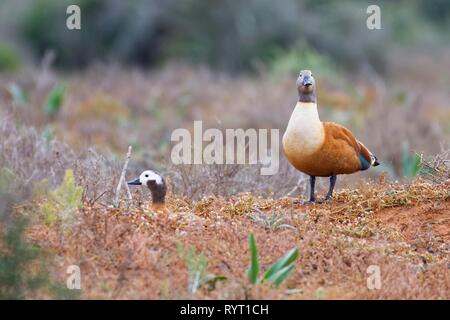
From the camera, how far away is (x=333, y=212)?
6.85 metres

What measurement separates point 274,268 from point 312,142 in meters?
1.34

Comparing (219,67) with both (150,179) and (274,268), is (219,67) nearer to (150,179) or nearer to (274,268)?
(150,179)

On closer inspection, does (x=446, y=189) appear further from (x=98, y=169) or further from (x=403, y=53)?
(x=403, y=53)

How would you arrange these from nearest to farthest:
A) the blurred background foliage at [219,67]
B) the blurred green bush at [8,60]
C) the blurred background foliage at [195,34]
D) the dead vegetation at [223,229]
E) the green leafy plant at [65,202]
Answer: the dead vegetation at [223,229] → the green leafy plant at [65,202] → the blurred background foliage at [219,67] → the blurred green bush at [8,60] → the blurred background foliage at [195,34]

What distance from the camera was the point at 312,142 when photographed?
662 centimetres

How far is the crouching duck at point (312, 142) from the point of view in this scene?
6625 mm

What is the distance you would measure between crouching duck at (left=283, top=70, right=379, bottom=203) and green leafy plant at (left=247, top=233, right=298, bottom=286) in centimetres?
118

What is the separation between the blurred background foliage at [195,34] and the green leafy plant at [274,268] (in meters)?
20.9

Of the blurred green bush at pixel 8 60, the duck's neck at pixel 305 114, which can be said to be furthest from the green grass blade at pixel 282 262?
the blurred green bush at pixel 8 60

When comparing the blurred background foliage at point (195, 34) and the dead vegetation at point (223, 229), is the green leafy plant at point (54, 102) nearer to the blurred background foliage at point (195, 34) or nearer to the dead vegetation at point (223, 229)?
the dead vegetation at point (223, 229)

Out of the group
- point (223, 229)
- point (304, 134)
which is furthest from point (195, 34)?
point (223, 229)

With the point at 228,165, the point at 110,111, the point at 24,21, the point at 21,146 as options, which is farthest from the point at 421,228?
the point at 24,21

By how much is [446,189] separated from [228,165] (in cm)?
202

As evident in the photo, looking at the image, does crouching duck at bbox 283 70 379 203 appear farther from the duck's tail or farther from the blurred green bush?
the blurred green bush
